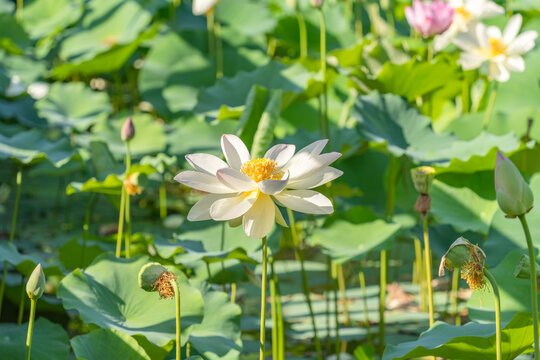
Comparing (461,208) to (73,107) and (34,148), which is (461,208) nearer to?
(34,148)

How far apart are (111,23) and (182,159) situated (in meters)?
1.33

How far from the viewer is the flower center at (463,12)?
2.21m

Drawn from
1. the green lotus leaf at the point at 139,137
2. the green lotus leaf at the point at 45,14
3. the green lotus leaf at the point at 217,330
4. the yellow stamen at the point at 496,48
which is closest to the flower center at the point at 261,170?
the green lotus leaf at the point at 217,330

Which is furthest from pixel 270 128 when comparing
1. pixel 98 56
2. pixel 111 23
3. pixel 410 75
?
pixel 111 23

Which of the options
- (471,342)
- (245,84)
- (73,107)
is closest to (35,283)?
(471,342)

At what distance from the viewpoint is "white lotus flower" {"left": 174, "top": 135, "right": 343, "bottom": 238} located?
93cm

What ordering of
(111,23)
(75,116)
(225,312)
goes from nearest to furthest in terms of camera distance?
(225,312)
(75,116)
(111,23)

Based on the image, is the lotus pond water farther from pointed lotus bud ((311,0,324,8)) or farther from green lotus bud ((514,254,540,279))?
pointed lotus bud ((311,0,324,8))

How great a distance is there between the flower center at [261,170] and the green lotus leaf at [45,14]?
9.12 ft

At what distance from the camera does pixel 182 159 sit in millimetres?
2361

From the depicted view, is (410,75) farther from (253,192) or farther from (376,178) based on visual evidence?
(253,192)

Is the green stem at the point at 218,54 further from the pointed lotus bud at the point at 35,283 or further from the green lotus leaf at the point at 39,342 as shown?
the pointed lotus bud at the point at 35,283

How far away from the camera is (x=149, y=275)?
3.34 feet

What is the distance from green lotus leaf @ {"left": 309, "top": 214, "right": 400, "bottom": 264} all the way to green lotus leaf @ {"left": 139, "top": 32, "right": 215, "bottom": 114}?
1.19 m
